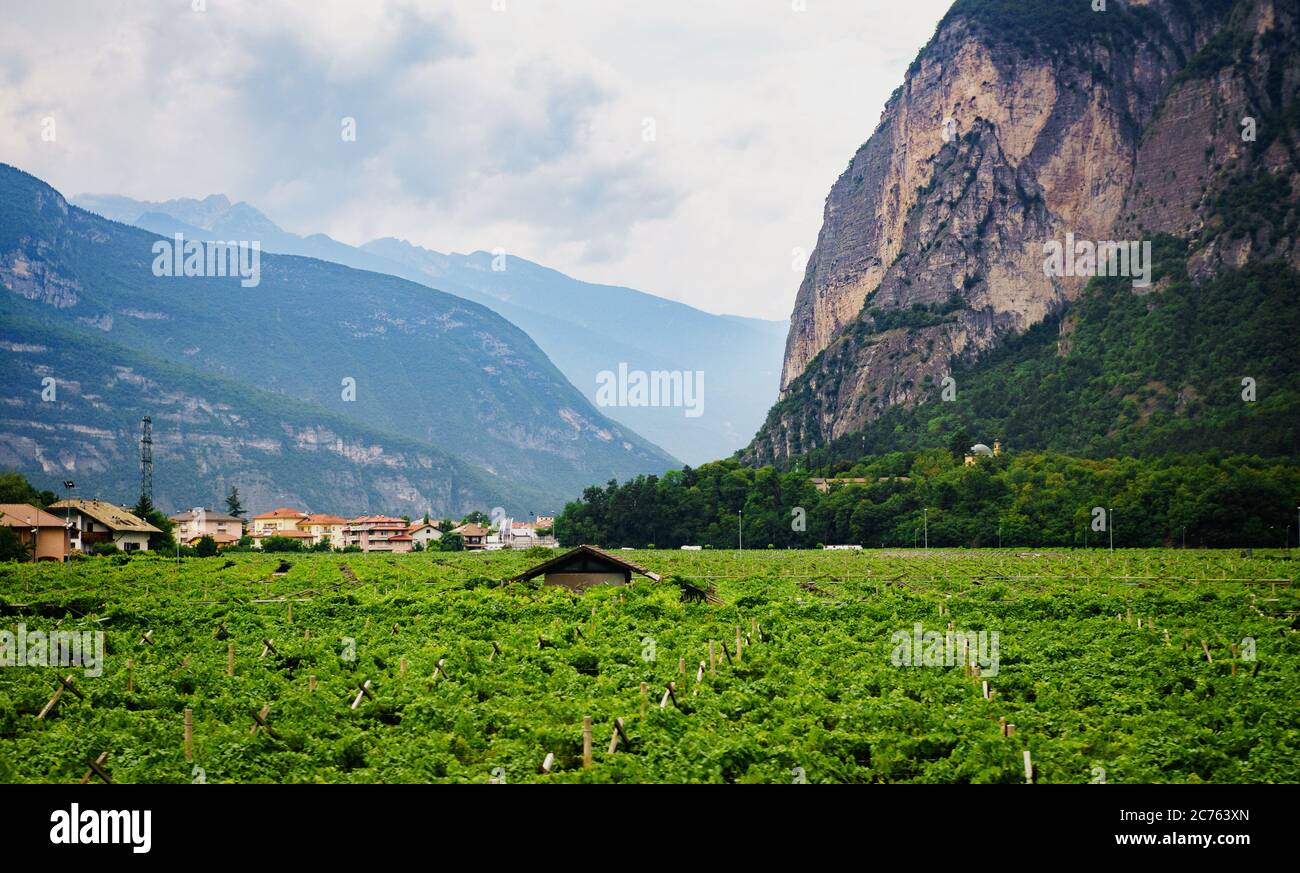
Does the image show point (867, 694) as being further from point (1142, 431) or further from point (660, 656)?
point (1142, 431)

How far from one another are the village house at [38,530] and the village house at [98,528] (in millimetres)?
7506

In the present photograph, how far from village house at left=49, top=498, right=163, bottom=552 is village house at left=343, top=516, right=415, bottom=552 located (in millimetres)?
45731

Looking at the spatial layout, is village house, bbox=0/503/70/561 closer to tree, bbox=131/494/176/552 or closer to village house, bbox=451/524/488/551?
tree, bbox=131/494/176/552

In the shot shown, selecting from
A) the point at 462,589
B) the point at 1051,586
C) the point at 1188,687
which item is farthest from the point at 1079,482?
the point at 1188,687

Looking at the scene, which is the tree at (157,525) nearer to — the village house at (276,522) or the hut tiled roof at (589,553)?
the village house at (276,522)

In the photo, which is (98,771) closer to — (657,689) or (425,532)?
(657,689)

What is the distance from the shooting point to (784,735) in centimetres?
1642

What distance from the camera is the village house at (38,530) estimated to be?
2820 inches

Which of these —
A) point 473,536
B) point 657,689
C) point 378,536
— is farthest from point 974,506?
point 657,689

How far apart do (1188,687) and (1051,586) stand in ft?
78.2

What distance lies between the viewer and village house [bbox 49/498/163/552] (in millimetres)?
85062

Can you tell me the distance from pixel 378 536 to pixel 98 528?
55757 millimetres

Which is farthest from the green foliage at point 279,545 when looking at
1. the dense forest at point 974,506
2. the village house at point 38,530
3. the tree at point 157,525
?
the village house at point 38,530

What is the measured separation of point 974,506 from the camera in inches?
4158
